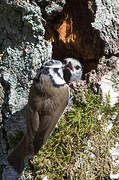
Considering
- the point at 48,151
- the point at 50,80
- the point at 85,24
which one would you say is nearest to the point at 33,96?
the point at 50,80

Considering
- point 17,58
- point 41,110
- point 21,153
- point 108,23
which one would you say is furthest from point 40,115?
point 108,23

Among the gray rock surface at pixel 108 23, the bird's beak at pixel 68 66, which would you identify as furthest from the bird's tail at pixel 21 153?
the gray rock surface at pixel 108 23

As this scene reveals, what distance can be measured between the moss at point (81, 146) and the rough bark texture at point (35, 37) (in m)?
0.15

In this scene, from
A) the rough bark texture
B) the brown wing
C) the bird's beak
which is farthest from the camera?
the bird's beak

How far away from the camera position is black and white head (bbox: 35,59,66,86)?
212 cm

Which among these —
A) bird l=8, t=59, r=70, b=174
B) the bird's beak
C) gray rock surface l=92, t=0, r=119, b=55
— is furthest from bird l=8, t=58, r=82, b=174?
gray rock surface l=92, t=0, r=119, b=55

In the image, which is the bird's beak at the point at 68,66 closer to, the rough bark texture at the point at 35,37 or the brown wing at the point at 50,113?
the rough bark texture at the point at 35,37

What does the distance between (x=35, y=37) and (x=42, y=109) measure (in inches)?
15.7

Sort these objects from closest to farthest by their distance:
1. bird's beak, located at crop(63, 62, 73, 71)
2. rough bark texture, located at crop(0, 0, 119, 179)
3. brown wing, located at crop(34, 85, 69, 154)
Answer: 1. brown wing, located at crop(34, 85, 69, 154)
2. rough bark texture, located at crop(0, 0, 119, 179)
3. bird's beak, located at crop(63, 62, 73, 71)

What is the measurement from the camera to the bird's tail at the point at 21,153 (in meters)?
2.08

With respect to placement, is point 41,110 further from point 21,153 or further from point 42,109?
point 21,153

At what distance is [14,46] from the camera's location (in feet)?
7.29

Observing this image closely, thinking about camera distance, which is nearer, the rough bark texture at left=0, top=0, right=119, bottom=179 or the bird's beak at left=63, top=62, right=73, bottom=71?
the rough bark texture at left=0, top=0, right=119, bottom=179

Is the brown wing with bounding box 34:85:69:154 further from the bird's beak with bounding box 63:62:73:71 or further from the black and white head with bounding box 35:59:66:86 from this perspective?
the bird's beak with bounding box 63:62:73:71
